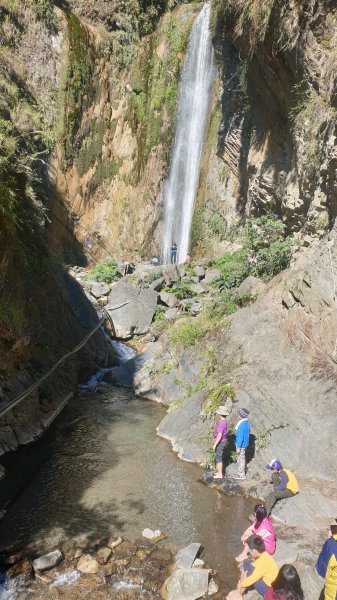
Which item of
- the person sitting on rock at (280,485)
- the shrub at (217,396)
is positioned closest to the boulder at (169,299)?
the shrub at (217,396)

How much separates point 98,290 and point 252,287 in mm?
9843

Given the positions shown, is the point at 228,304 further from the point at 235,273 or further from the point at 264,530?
the point at 264,530

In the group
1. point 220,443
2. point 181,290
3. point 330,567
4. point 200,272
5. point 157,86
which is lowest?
point 220,443

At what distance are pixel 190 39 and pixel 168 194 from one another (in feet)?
30.1

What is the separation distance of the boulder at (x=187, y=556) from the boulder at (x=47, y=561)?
1.74 meters

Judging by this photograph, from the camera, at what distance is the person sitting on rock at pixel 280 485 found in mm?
8086

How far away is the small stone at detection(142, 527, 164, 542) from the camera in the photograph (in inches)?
292

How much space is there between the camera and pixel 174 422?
463 inches

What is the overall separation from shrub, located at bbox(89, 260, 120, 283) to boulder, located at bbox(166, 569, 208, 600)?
19.1 metres

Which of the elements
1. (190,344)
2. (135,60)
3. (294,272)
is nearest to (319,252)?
(294,272)

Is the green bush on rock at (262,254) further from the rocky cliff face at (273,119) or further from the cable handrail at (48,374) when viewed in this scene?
the cable handrail at (48,374)

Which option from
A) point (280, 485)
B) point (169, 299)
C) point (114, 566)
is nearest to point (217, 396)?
point (280, 485)

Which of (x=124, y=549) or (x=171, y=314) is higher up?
(x=171, y=314)

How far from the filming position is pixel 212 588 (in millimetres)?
6312
